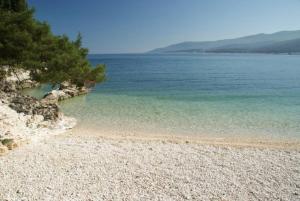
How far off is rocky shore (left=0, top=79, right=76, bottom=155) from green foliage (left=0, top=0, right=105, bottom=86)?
2244mm

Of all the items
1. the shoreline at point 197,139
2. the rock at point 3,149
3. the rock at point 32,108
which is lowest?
the shoreline at point 197,139

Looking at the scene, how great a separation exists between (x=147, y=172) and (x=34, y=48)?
8545 mm

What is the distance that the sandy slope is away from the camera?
8008 mm

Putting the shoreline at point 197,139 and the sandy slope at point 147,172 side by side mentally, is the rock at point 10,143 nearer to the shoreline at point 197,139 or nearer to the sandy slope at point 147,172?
the sandy slope at point 147,172

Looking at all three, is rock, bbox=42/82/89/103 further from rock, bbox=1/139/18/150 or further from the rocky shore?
rock, bbox=1/139/18/150

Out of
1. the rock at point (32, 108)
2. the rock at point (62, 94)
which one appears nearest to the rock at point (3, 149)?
the rock at point (32, 108)

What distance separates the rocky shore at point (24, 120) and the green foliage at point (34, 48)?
2244mm

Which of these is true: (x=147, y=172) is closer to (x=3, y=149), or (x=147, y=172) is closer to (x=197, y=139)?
(x=3, y=149)

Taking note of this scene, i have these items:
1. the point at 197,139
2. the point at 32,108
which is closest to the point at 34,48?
the point at 32,108

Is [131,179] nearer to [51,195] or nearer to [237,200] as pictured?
[51,195]

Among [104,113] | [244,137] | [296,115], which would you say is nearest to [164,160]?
[244,137]

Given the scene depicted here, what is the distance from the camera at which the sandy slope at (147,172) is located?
8.01 m

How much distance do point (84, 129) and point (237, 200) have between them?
36.0 ft

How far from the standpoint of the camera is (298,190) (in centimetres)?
830
